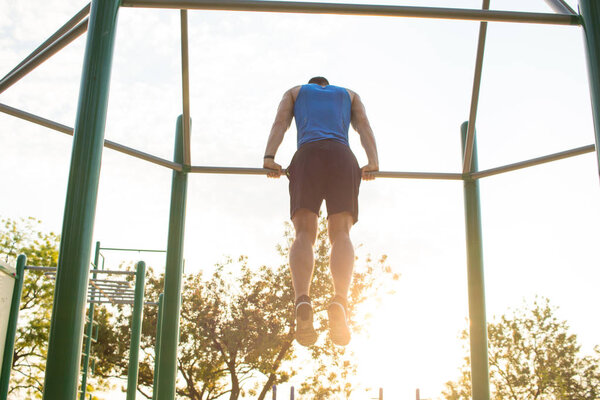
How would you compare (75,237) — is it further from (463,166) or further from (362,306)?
(362,306)

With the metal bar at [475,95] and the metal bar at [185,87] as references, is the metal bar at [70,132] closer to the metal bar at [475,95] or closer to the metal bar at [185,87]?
the metal bar at [185,87]

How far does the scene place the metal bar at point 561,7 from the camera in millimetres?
2566

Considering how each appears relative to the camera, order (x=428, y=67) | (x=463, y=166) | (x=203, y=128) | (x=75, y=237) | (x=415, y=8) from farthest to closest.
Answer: (x=203, y=128) < (x=428, y=67) < (x=463, y=166) < (x=415, y=8) < (x=75, y=237)

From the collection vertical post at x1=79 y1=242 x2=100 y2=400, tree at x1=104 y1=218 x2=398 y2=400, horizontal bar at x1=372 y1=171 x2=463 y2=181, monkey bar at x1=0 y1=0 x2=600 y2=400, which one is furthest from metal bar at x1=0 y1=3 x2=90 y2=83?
tree at x1=104 y1=218 x2=398 y2=400

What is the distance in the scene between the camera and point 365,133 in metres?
3.25

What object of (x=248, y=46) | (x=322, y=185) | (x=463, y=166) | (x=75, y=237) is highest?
(x=248, y=46)

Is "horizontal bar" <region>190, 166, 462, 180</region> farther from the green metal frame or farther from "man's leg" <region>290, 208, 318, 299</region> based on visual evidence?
"man's leg" <region>290, 208, 318, 299</region>

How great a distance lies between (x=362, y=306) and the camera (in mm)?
22344

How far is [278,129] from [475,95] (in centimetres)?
145

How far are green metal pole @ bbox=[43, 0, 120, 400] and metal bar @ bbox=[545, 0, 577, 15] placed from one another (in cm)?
183

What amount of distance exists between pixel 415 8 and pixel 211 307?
2158 cm

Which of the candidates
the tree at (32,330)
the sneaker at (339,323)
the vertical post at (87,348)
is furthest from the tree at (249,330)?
the sneaker at (339,323)

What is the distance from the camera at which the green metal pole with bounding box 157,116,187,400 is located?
3.65 metres

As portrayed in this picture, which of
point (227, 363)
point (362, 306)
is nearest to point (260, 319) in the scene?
point (227, 363)
